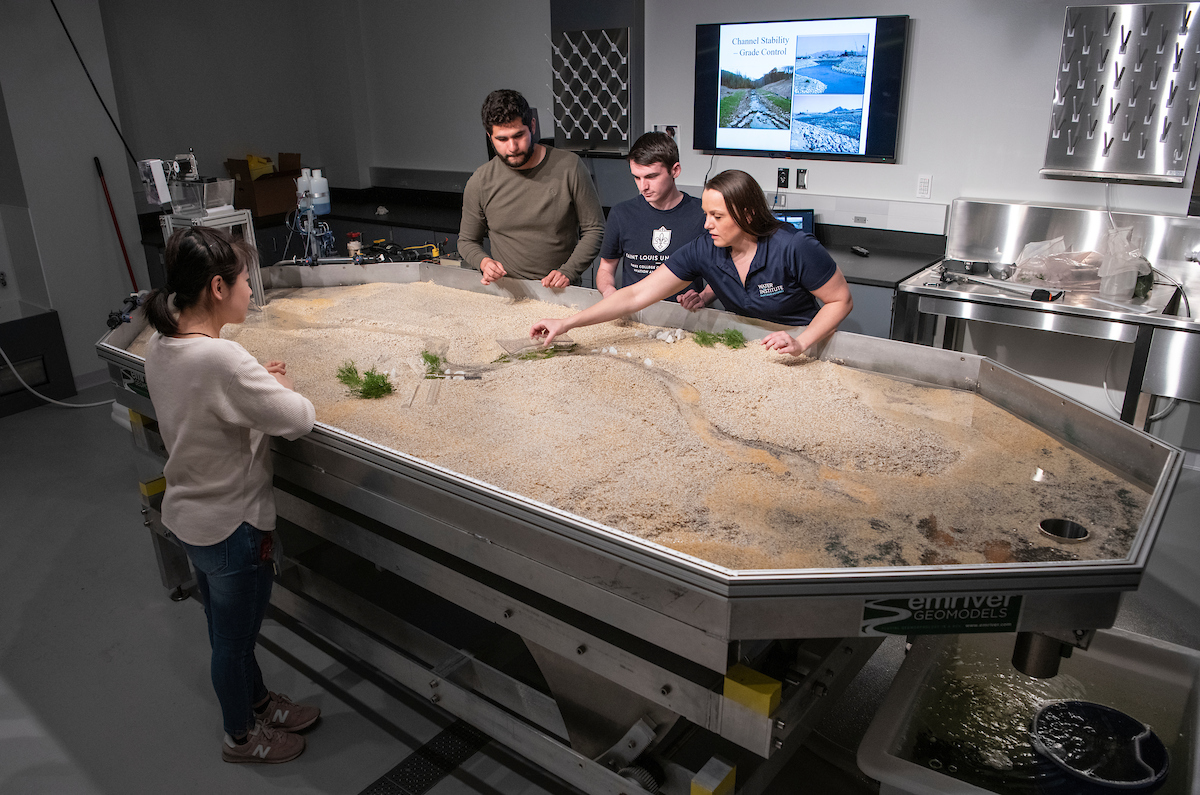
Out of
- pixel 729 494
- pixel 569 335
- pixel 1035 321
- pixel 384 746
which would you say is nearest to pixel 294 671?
pixel 384 746

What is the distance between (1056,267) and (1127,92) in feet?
2.48

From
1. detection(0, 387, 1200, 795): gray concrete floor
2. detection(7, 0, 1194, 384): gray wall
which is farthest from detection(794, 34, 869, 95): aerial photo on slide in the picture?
detection(0, 387, 1200, 795): gray concrete floor

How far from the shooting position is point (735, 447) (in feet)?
5.53

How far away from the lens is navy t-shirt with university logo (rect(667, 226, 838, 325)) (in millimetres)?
2271

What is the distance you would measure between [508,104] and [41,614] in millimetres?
2345

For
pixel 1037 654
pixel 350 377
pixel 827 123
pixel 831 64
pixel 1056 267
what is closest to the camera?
pixel 1037 654

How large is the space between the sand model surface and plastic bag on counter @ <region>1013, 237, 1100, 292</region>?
2.00 meters

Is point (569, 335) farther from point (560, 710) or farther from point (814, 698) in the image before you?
point (814, 698)

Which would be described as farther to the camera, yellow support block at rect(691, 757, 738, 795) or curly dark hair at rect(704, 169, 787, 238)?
curly dark hair at rect(704, 169, 787, 238)

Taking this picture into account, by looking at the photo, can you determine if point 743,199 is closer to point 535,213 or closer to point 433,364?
point 433,364

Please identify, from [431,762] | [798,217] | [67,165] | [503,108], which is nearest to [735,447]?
[431,762]

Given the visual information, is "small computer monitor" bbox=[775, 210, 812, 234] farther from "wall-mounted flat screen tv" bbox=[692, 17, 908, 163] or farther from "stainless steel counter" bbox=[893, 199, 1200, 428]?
"stainless steel counter" bbox=[893, 199, 1200, 428]

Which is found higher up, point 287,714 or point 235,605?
point 235,605

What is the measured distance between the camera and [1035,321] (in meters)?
3.34
